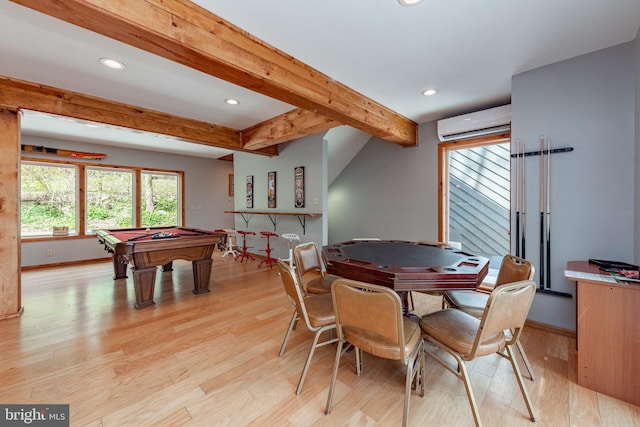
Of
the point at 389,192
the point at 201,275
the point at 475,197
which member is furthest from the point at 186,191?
the point at 475,197

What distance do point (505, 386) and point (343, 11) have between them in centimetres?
277

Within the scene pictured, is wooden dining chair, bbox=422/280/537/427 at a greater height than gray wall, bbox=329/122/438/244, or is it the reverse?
gray wall, bbox=329/122/438/244

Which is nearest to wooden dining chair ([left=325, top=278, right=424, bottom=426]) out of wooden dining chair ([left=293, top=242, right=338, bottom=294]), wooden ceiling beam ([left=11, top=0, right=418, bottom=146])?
wooden dining chair ([left=293, top=242, right=338, bottom=294])

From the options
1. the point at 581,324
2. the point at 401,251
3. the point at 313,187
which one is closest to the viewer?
the point at 581,324

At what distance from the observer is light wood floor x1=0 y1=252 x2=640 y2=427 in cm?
154

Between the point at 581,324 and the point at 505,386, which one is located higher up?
the point at 581,324

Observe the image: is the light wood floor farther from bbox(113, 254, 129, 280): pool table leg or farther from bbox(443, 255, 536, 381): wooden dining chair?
bbox(113, 254, 129, 280): pool table leg

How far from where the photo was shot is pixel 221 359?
2104mm

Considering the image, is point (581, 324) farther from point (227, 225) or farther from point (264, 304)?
point (227, 225)

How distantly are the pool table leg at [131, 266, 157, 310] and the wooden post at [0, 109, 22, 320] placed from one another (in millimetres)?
1142

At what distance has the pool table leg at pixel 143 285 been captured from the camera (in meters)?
3.12

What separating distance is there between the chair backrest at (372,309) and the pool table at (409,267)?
298 millimetres


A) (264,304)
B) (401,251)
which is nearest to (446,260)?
(401,251)

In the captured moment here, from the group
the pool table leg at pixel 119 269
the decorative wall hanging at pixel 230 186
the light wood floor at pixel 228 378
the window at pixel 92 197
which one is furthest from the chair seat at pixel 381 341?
the decorative wall hanging at pixel 230 186
